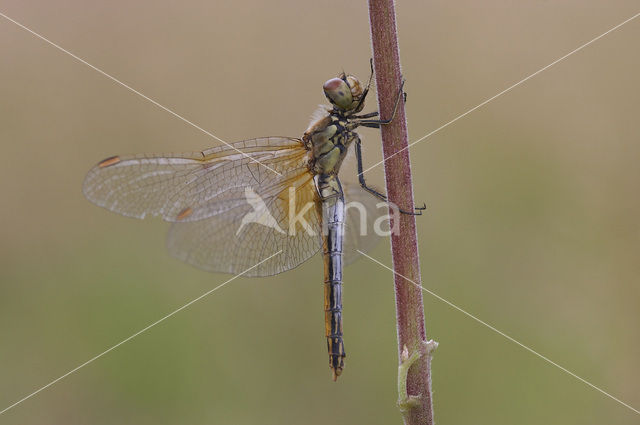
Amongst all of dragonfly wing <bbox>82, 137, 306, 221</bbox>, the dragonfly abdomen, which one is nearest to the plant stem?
the dragonfly abdomen

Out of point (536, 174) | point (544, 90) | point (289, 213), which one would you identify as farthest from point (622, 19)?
point (289, 213)

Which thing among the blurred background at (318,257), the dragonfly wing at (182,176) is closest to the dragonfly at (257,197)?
the dragonfly wing at (182,176)

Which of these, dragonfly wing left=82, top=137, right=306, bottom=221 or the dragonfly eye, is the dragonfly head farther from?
dragonfly wing left=82, top=137, right=306, bottom=221

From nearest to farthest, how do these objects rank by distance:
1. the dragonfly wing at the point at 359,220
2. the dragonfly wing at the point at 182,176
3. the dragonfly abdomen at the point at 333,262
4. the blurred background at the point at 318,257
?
the dragonfly abdomen at the point at 333,262 → the dragonfly wing at the point at 182,176 → the dragonfly wing at the point at 359,220 → the blurred background at the point at 318,257

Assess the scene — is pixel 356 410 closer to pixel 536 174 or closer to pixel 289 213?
pixel 289 213

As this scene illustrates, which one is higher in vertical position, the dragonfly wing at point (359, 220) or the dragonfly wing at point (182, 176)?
the dragonfly wing at point (182, 176)

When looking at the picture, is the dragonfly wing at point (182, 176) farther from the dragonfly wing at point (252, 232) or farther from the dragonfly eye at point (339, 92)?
the dragonfly eye at point (339, 92)

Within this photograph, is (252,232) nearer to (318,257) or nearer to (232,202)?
(232,202)
